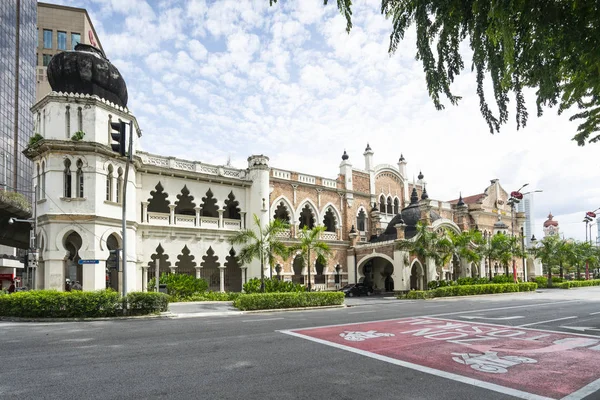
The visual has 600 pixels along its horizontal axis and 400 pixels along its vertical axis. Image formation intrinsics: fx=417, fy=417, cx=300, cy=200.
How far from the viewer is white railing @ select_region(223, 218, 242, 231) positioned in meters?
29.3

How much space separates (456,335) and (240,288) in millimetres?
20727

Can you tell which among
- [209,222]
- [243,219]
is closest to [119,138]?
[209,222]

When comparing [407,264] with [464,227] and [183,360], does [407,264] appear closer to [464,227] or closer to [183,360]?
[464,227]

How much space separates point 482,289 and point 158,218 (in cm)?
2510

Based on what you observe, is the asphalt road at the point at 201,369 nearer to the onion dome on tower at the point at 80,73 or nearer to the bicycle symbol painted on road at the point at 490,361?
the bicycle symbol painted on road at the point at 490,361

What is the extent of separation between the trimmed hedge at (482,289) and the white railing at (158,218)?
1906 centimetres

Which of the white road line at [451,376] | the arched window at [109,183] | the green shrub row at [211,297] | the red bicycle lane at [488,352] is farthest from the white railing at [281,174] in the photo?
the white road line at [451,376]

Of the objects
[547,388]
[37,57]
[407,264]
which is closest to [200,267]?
[407,264]

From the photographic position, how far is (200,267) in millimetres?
27438

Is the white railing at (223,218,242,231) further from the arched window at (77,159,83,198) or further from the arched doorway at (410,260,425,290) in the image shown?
the arched doorway at (410,260,425,290)

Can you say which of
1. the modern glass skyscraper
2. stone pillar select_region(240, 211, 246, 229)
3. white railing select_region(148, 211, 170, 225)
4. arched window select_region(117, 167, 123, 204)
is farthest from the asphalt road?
the modern glass skyscraper

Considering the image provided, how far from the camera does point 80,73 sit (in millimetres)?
22438

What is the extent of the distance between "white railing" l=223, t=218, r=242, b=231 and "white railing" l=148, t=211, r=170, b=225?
4145mm

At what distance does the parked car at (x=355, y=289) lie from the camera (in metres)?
32.5
